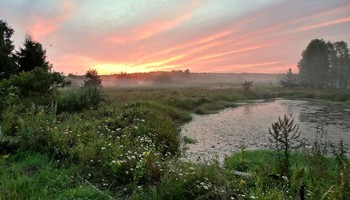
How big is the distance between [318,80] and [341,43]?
13695mm

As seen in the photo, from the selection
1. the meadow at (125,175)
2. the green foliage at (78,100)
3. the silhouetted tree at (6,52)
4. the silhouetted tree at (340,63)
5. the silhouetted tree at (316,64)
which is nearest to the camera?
the meadow at (125,175)

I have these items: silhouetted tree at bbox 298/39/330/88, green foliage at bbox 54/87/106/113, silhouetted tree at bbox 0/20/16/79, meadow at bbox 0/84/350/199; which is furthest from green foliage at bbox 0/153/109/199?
silhouetted tree at bbox 298/39/330/88

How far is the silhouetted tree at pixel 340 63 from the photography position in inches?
3248

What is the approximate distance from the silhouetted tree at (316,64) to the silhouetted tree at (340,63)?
289 cm

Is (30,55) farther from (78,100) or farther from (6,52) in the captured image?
(78,100)

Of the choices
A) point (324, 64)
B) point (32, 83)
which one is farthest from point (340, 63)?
point (32, 83)

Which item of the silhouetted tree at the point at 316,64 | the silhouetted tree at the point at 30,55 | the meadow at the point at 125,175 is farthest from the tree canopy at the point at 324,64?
the meadow at the point at 125,175

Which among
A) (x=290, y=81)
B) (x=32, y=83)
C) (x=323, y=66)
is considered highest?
(x=323, y=66)

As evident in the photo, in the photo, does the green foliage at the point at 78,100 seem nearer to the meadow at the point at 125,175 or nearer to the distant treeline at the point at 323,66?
the meadow at the point at 125,175

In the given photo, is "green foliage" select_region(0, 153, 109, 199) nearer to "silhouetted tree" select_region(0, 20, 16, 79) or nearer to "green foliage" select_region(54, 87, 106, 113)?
"green foliage" select_region(54, 87, 106, 113)

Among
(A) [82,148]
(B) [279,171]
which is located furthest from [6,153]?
(B) [279,171]

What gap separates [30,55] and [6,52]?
201cm

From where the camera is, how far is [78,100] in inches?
727

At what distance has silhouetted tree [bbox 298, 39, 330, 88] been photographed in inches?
3127
